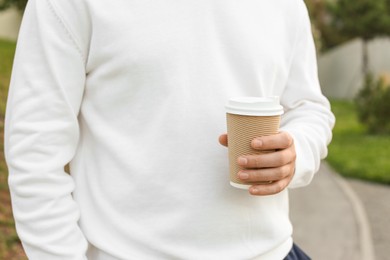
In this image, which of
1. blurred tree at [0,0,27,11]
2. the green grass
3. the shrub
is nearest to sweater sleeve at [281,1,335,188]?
blurred tree at [0,0,27,11]

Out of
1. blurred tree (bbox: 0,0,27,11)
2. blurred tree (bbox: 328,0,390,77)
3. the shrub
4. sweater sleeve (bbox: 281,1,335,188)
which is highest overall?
sweater sleeve (bbox: 281,1,335,188)

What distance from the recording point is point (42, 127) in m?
1.34

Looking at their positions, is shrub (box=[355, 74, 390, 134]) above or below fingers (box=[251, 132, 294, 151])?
below

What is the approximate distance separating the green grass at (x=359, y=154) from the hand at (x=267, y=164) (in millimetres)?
7800

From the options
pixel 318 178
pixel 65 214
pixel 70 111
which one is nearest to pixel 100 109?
pixel 70 111

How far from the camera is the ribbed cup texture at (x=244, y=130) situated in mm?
1346

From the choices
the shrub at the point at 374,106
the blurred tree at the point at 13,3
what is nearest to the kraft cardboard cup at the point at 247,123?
the blurred tree at the point at 13,3

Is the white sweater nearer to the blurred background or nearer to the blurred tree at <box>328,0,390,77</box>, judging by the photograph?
the blurred background

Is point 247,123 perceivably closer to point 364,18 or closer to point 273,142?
point 273,142

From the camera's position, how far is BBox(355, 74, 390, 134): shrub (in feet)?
40.0

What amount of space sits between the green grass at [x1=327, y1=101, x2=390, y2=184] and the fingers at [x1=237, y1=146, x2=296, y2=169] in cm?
782

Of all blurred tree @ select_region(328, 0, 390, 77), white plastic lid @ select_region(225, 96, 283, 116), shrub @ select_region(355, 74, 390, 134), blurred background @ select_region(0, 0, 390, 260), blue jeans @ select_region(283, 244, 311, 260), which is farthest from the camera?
blurred tree @ select_region(328, 0, 390, 77)

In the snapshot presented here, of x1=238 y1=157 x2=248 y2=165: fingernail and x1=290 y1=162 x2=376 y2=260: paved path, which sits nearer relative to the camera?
x1=238 y1=157 x2=248 y2=165: fingernail

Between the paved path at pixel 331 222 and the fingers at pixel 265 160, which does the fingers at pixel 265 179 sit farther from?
the paved path at pixel 331 222
